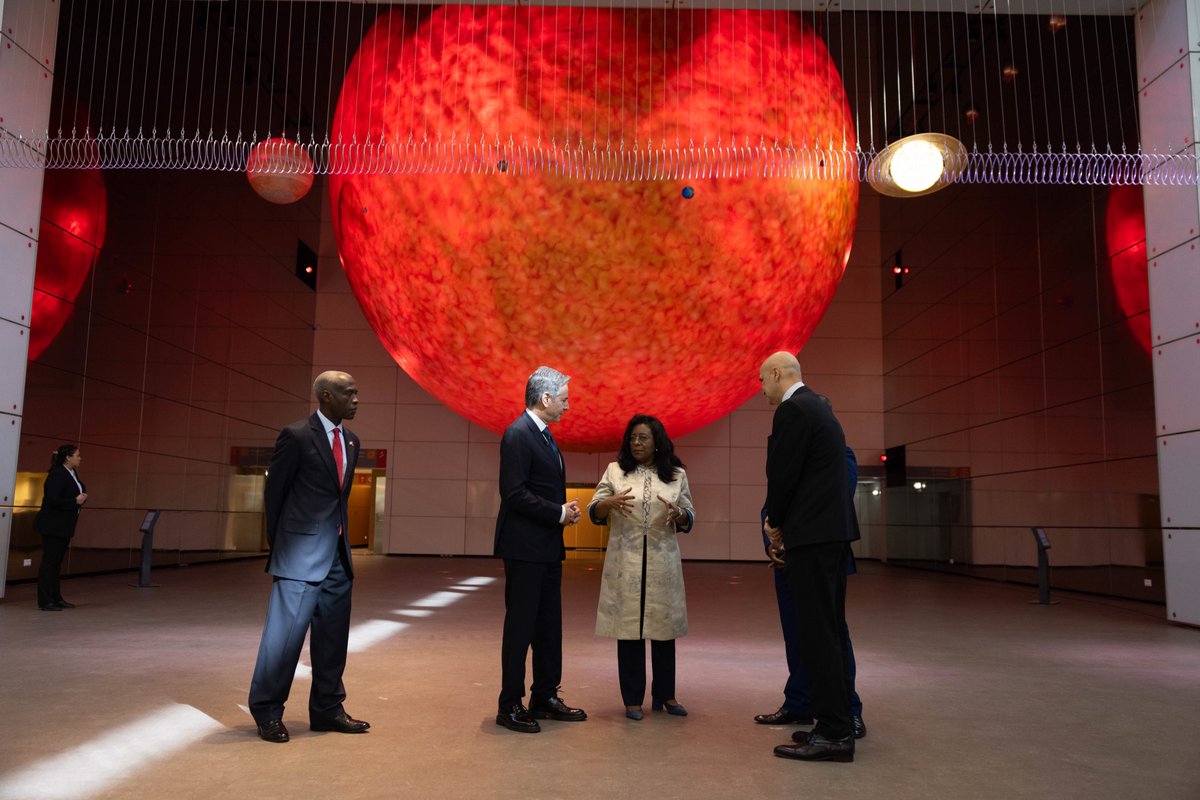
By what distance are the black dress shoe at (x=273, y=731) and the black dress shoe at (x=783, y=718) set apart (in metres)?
2.44

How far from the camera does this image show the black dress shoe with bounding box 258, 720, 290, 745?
13.7 ft

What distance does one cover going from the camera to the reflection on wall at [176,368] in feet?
42.8

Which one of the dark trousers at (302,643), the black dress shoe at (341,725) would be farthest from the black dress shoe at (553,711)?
the dark trousers at (302,643)

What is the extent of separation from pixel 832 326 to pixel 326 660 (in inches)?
716

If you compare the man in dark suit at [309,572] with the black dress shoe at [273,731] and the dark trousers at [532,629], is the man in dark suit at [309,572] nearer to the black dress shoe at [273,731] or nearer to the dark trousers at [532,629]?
the black dress shoe at [273,731]

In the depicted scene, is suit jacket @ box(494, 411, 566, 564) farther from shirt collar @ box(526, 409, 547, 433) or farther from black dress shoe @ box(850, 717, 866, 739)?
black dress shoe @ box(850, 717, 866, 739)

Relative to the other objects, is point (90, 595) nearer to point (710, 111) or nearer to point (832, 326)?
point (710, 111)

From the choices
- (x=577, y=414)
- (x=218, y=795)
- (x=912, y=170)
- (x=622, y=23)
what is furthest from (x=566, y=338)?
(x=218, y=795)

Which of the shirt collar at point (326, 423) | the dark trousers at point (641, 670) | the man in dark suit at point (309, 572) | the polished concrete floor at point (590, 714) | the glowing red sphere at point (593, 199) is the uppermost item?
the glowing red sphere at point (593, 199)

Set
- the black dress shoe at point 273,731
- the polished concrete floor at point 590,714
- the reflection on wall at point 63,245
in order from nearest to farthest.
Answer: the polished concrete floor at point 590,714 < the black dress shoe at point 273,731 < the reflection on wall at point 63,245

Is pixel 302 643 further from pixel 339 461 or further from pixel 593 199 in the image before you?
pixel 593 199

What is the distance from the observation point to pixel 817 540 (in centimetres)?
415

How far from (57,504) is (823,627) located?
29.4 ft

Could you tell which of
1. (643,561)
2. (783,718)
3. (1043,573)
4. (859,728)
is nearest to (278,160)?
(643,561)
